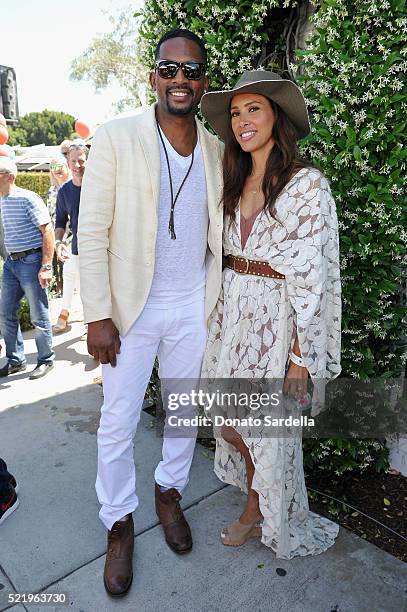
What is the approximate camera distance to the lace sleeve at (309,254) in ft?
6.35

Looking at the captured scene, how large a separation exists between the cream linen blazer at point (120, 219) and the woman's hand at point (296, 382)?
0.73 m

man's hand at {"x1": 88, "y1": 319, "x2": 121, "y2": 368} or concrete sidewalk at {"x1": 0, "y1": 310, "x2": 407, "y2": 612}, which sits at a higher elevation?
man's hand at {"x1": 88, "y1": 319, "x2": 121, "y2": 368}

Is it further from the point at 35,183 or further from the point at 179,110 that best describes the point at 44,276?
the point at 35,183

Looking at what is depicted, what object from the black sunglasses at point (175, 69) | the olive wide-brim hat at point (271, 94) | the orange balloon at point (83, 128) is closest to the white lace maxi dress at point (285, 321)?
the olive wide-brim hat at point (271, 94)

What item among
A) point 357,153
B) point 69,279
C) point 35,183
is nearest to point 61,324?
point 69,279

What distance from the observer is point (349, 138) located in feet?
7.73

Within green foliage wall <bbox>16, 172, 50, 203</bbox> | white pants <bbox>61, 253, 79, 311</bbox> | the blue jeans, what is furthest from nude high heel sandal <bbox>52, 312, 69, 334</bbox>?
green foliage wall <bbox>16, 172, 50, 203</bbox>

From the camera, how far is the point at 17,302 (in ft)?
14.6

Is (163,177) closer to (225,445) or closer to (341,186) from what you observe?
(341,186)

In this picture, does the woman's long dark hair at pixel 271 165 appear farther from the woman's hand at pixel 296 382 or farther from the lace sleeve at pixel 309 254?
the woman's hand at pixel 296 382

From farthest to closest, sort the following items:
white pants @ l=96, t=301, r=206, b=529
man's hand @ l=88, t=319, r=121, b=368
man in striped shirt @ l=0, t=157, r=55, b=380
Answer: man in striped shirt @ l=0, t=157, r=55, b=380
white pants @ l=96, t=301, r=206, b=529
man's hand @ l=88, t=319, r=121, b=368

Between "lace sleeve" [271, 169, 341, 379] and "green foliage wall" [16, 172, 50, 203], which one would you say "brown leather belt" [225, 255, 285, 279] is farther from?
"green foliage wall" [16, 172, 50, 203]

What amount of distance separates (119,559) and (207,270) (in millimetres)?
1401

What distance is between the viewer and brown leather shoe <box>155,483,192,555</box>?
7.74ft
